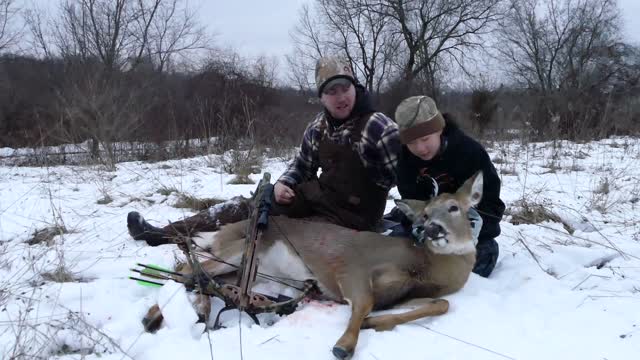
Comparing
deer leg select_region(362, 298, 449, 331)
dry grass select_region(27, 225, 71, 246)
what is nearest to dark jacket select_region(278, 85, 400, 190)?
deer leg select_region(362, 298, 449, 331)

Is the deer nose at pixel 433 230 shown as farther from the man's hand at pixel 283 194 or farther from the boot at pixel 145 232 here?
the boot at pixel 145 232

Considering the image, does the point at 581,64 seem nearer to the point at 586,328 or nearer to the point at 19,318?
the point at 586,328

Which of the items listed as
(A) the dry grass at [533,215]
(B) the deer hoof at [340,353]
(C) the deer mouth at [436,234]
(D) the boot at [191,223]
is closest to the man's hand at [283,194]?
(D) the boot at [191,223]

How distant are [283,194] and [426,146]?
1.19m

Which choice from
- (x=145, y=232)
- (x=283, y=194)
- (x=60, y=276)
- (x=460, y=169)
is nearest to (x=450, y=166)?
(x=460, y=169)

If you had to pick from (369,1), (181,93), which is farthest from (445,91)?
(181,93)

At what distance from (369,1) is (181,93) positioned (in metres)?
8.34

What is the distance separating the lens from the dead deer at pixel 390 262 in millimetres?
2594

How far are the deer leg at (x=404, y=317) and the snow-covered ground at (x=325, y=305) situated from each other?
0.04 meters

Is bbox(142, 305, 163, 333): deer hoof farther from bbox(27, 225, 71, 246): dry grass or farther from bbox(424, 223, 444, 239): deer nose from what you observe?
bbox(27, 225, 71, 246): dry grass

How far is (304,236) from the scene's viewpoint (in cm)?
324

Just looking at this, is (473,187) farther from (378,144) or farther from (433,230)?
(378,144)

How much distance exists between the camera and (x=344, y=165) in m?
3.52

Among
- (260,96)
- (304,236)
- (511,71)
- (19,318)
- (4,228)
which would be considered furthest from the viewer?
(511,71)
